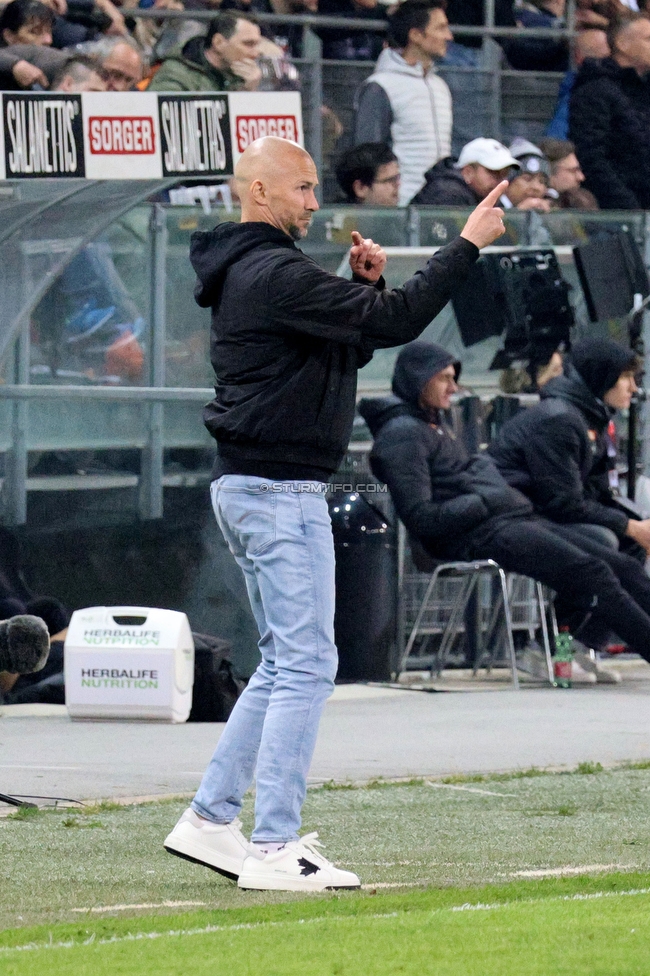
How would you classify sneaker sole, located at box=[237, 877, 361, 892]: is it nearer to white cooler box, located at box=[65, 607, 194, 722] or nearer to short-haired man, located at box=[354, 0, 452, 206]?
white cooler box, located at box=[65, 607, 194, 722]

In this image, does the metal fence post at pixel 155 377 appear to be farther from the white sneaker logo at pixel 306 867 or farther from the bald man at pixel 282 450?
the white sneaker logo at pixel 306 867

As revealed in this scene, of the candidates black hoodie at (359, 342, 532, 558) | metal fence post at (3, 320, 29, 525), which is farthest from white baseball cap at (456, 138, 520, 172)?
metal fence post at (3, 320, 29, 525)

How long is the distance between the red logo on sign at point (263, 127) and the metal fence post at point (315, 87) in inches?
192

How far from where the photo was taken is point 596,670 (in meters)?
11.9

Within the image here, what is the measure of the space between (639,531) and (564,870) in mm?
6978

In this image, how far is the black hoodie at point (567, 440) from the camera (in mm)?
11875

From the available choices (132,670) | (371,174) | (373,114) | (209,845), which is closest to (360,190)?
(371,174)

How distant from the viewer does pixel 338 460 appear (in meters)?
5.29

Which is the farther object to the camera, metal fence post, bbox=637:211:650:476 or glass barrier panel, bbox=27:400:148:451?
metal fence post, bbox=637:211:650:476

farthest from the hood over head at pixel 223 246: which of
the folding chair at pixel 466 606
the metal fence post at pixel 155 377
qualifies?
the folding chair at pixel 466 606

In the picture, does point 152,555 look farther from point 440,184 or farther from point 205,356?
point 440,184

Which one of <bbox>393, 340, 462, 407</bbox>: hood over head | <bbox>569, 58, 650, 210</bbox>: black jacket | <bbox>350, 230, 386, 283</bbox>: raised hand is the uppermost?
<bbox>569, 58, 650, 210</bbox>: black jacket

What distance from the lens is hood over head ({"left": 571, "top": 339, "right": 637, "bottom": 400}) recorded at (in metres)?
12.0

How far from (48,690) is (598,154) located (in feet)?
23.8
